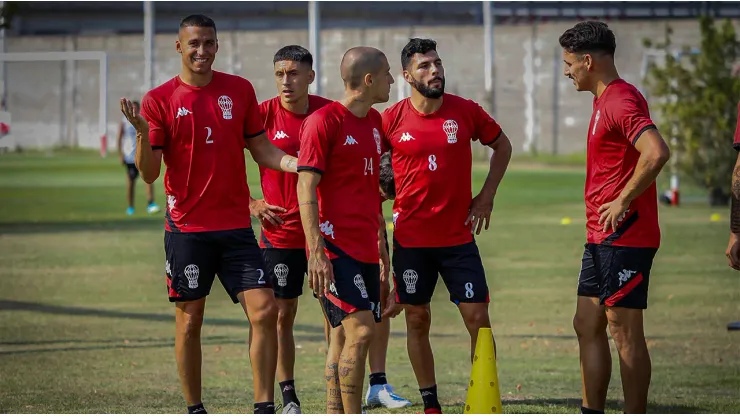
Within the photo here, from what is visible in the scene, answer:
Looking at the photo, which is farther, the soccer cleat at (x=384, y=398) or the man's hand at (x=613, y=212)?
the soccer cleat at (x=384, y=398)

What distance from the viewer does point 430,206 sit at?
329 inches

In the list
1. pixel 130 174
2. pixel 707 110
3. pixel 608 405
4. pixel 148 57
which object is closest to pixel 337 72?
pixel 148 57

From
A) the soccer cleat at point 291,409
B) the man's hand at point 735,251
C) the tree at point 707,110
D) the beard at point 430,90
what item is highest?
the tree at point 707,110

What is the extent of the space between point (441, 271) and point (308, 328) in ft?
14.1

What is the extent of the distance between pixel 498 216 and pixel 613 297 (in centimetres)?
1757

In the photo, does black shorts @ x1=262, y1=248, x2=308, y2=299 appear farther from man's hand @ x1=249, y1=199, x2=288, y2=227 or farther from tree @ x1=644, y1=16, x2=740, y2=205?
tree @ x1=644, y1=16, x2=740, y2=205

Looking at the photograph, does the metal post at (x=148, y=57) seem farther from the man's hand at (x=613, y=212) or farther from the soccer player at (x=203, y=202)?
the man's hand at (x=613, y=212)

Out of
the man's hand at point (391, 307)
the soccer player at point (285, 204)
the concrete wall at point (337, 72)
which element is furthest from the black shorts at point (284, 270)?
the concrete wall at point (337, 72)

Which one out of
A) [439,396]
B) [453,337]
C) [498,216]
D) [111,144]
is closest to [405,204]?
[439,396]

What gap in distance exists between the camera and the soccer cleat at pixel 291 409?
8.34 m

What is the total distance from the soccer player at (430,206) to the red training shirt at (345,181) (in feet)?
2.80

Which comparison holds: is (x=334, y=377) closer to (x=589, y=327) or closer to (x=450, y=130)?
(x=589, y=327)

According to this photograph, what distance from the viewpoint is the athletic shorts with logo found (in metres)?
7.34

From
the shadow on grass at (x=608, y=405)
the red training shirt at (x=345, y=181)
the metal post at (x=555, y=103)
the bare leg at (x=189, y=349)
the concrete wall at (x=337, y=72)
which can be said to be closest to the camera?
the red training shirt at (x=345, y=181)
